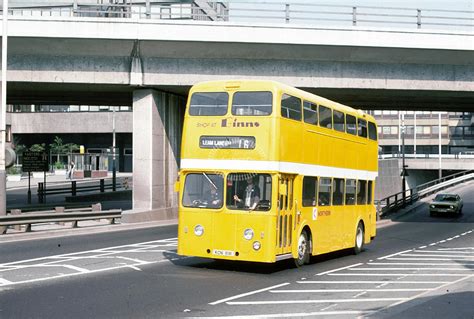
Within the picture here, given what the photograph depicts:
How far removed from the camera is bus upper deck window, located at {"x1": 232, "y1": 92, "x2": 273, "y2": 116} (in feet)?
53.3

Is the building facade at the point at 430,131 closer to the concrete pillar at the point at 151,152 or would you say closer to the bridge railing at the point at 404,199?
the bridge railing at the point at 404,199

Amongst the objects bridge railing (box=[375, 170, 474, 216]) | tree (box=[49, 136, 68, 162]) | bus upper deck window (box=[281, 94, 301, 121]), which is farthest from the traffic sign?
tree (box=[49, 136, 68, 162])

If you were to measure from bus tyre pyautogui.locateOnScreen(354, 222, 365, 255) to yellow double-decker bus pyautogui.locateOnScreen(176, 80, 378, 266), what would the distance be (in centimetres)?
448

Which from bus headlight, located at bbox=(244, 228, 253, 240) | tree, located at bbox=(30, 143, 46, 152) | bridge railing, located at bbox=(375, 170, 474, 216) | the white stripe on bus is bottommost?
bridge railing, located at bbox=(375, 170, 474, 216)

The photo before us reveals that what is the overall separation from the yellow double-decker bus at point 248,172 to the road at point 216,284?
0.76 meters

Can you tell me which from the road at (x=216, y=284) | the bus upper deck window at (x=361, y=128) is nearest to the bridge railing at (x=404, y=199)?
the bus upper deck window at (x=361, y=128)

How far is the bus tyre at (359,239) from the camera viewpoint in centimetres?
2236

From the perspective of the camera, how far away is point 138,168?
33.8 m

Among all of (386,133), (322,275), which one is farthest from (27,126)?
(322,275)

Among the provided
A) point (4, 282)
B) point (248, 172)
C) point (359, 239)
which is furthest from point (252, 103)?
point (359, 239)

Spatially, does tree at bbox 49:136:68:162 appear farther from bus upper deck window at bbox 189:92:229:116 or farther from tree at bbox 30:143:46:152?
bus upper deck window at bbox 189:92:229:116

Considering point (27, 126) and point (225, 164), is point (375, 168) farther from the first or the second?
point (27, 126)

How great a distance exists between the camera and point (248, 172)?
52.9 ft

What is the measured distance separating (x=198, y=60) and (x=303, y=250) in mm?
15607
